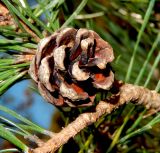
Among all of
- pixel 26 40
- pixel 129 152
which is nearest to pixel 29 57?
pixel 26 40

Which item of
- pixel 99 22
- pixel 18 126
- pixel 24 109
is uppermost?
pixel 18 126

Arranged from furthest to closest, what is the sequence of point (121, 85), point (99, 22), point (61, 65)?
point (99, 22), point (121, 85), point (61, 65)

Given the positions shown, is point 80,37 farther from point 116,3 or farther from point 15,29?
point 116,3

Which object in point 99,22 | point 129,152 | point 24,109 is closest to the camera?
point 129,152

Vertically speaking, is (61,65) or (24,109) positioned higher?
(61,65)

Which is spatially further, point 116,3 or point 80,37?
point 116,3

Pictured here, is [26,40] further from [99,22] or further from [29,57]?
[99,22]
